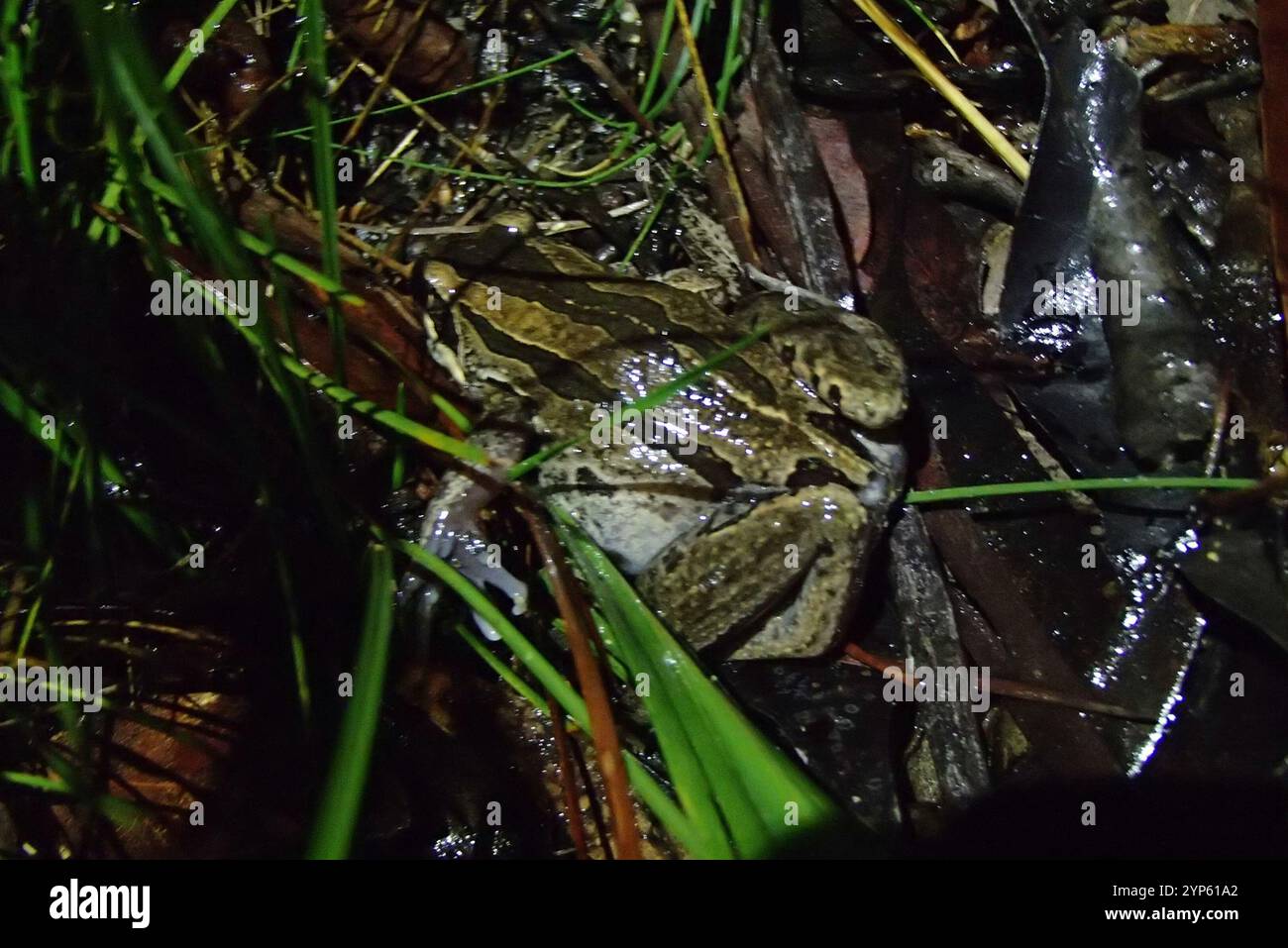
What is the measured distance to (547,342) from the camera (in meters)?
2.78

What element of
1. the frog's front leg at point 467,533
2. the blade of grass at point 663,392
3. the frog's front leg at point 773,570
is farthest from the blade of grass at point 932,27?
the frog's front leg at point 467,533

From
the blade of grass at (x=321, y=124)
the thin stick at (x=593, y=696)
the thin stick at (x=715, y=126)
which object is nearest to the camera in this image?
the blade of grass at (x=321, y=124)

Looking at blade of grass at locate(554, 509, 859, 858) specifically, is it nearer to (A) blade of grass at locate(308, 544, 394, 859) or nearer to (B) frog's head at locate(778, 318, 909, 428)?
(A) blade of grass at locate(308, 544, 394, 859)

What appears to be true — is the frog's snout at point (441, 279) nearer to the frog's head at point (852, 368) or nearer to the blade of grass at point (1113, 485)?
the frog's head at point (852, 368)

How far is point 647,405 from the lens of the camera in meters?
2.23

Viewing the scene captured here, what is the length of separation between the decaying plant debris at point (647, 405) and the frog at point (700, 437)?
32mm

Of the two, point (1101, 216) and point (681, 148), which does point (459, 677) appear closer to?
point (681, 148)

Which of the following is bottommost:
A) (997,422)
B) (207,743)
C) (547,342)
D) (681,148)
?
(207,743)

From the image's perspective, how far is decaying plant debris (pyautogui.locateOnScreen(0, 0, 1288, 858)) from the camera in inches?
93.6

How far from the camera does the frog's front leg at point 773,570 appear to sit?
8.16 ft

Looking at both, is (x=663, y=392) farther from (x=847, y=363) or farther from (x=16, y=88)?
(x=16, y=88)

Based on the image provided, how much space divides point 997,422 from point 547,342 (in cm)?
144
